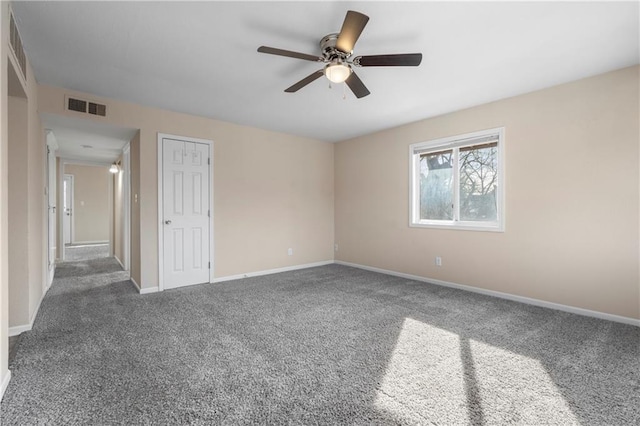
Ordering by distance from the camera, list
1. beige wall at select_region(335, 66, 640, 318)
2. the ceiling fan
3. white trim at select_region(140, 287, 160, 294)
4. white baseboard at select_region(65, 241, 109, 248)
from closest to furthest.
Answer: the ceiling fan < beige wall at select_region(335, 66, 640, 318) < white trim at select_region(140, 287, 160, 294) < white baseboard at select_region(65, 241, 109, 248)

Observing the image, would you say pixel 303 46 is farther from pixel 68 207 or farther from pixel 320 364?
pixel 68 207

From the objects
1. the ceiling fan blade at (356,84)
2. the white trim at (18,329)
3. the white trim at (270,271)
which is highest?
the ceiling fan blade at (356,84)

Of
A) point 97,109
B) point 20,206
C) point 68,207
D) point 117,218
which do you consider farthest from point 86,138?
point 68,207

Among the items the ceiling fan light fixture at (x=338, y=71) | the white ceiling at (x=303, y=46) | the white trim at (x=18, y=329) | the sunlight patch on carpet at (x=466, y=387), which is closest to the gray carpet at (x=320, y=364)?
the sunlight patch on carpet at (x=466, y=387)

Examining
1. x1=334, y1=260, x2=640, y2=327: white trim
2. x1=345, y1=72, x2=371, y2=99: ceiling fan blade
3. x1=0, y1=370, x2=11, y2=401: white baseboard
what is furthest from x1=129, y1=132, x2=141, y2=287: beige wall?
x1=334, y1=260, x2=640, y2=327: white trim

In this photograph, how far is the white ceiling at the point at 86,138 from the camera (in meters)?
3.85

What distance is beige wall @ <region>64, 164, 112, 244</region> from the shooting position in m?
9.13

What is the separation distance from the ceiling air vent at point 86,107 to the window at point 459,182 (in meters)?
4.32

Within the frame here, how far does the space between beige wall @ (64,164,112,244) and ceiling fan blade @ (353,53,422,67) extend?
940 cm

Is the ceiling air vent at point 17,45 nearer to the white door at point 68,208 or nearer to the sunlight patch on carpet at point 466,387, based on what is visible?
the sunlight patch on carpet at point 466,387

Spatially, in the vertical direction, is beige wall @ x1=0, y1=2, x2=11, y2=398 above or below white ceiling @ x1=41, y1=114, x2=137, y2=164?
below

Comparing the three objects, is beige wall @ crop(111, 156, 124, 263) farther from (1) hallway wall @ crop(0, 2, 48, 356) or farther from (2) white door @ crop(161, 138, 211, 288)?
(1) hallway wall @ crop(0, 2, 48, 356)

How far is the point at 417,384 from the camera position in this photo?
77.2 inches

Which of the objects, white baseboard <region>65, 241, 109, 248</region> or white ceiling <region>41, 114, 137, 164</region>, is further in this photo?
white baseboard <region>65, 241, 109, 248</region>
